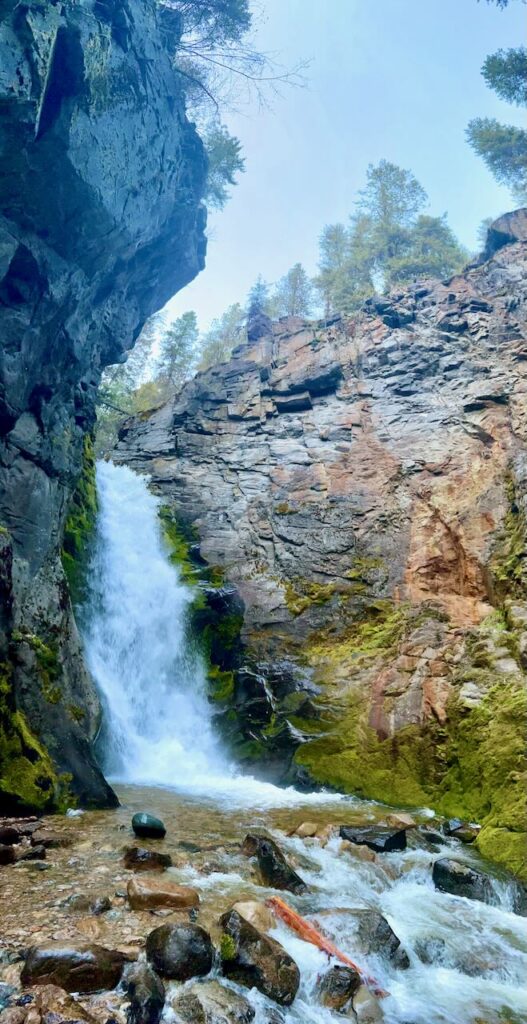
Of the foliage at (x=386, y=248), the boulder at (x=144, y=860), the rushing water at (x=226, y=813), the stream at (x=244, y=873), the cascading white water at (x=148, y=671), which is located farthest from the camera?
the foliage at (x=386, y=248)

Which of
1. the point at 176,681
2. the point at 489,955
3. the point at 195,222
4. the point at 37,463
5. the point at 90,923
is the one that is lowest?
the point at 489,955

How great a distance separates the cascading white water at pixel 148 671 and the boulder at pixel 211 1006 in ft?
19.5

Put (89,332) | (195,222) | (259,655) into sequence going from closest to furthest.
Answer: (259,655), (89,332), (195,222)

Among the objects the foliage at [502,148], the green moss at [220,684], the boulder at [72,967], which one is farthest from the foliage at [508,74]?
the boulder at [72,967]

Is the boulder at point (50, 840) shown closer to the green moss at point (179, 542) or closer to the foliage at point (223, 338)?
the green moss at point (179, 542)

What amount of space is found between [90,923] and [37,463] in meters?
9.55

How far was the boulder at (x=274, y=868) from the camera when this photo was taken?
5797mm

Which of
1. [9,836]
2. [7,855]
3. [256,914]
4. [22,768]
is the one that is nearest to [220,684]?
[22,768]

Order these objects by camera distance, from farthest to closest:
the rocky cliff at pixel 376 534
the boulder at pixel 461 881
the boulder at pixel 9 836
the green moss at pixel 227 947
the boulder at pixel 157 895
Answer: the rocky cliff at pixel 376 534 < the boulder at pixel 461 881 < the boulder at pixel 9 836 < the boulder at pixel 157 895 < the green moss at pixel 227 947

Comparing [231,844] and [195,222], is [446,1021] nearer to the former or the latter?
[231,844]

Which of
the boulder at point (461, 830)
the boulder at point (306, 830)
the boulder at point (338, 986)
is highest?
the boulder at point (338, 986)

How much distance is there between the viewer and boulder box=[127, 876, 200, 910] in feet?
15.7

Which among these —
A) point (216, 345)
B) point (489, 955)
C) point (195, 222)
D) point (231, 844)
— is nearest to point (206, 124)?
point (195, 222)

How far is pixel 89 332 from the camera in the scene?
1547cm
